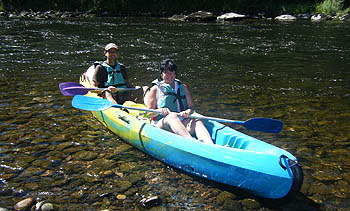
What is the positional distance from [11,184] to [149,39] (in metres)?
11.0

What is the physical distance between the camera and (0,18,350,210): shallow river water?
3.43m

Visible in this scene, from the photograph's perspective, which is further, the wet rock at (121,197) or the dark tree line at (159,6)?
the dark tree line at (159,6)

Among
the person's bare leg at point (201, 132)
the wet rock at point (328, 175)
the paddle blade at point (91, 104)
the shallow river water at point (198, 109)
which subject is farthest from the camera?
the paddle blade at point (91, 104)

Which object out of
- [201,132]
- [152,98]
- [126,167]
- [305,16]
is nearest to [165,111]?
[152,98]

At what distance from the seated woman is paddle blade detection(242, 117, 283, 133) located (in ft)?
1.80

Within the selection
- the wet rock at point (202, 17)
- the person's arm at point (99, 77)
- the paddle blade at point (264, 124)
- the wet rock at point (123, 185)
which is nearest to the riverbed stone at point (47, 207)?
the wet rock at point (123, 185)

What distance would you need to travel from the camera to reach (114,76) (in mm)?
5641

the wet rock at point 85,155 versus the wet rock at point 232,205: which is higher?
the wet rock at point 85,155

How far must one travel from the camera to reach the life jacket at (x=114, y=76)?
18.5 ft

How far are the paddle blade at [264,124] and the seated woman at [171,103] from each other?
550mm

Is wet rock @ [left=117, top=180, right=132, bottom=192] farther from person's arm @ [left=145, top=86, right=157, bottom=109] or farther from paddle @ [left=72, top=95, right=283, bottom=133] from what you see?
person's arm @ [left=145, top=86, right=157, bottom=109]

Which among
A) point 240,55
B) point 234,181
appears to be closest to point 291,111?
point 234,181

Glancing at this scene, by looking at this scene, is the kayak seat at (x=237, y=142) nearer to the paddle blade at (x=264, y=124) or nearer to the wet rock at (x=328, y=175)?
the paddle blade at (x=264, y=124)

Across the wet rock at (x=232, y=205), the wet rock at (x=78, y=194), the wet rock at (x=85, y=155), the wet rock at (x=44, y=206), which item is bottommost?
the wet rock at (x=232, y=205)
